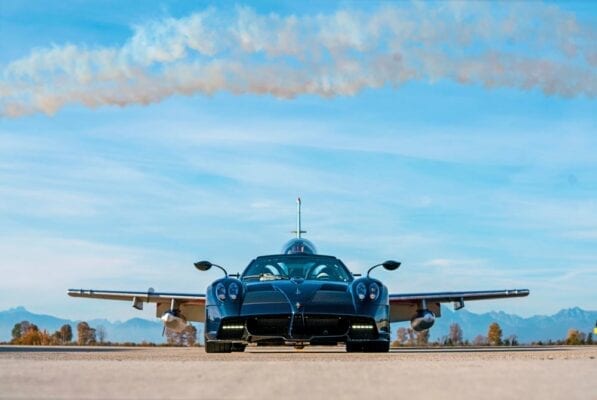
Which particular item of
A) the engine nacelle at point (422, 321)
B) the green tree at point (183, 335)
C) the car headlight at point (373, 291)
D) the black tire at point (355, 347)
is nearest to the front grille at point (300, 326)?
the car headlight at point (373, 291)

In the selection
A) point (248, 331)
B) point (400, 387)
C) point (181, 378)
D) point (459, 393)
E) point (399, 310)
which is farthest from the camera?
point (399, 310)

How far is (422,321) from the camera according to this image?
80.9ft

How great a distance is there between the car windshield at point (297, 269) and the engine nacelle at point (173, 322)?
947cm

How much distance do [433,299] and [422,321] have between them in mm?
3492

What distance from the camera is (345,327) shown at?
47.1ft

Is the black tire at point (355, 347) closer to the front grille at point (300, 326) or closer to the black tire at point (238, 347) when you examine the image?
the front grille at point (300, 326)

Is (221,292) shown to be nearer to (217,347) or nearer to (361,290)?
(217,347)

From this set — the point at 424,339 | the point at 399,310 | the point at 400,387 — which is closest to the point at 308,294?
the point at 400,387

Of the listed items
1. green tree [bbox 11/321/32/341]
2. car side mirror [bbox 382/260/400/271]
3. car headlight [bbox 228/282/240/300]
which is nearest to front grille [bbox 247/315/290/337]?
car headlight [bbox 228/282/240/300]

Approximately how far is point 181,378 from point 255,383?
2.60 feet

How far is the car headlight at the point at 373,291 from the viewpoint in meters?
14.7

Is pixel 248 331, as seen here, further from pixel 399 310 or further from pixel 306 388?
pixel 399 310

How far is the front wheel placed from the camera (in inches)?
597

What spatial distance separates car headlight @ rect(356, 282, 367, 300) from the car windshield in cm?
138
